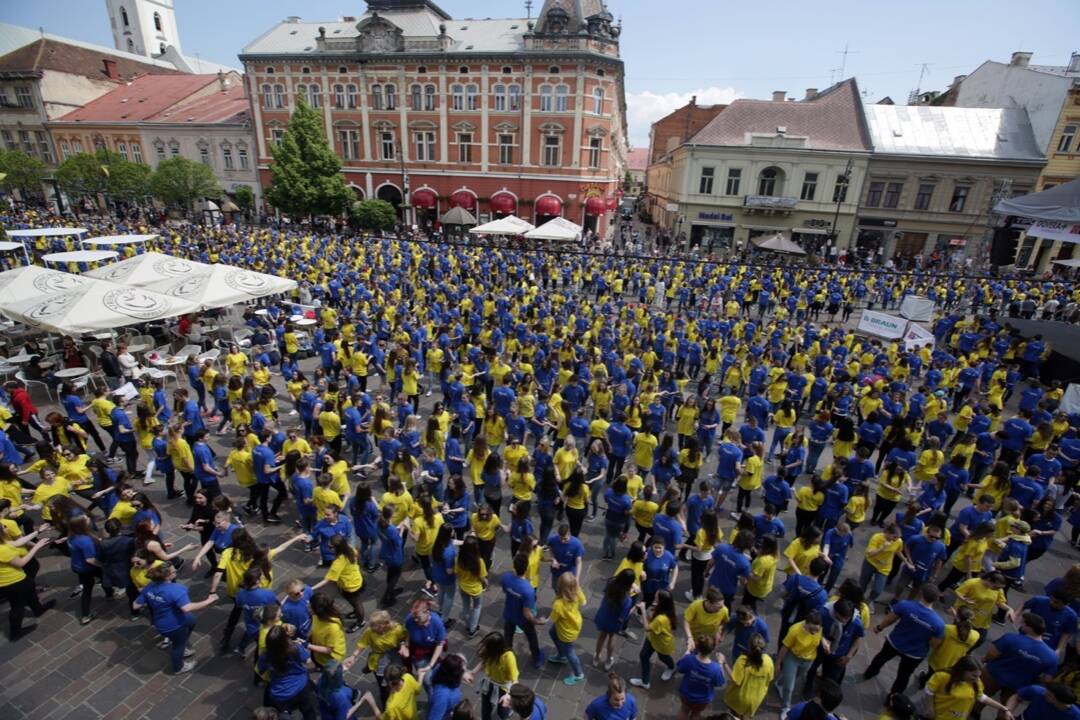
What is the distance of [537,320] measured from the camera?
16.0 meters

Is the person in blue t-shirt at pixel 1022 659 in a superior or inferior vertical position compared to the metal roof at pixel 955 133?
inferior

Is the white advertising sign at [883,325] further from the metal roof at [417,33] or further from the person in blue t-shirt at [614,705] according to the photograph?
the metal roof at [417,33]

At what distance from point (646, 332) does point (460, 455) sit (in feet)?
27.3

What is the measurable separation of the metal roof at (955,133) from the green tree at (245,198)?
1815 inches

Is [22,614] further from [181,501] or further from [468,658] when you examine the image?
[468,658]

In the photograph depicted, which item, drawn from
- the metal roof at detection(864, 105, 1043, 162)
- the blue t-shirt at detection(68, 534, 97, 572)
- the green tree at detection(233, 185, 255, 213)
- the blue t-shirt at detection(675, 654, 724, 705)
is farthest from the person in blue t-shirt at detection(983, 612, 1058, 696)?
the green tree at detection(233, 185, 255, 213)

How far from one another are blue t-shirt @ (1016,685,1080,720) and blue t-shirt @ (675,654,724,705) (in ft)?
8.36

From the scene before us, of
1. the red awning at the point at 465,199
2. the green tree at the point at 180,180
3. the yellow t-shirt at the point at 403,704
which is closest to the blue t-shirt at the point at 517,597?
the yellow t-shirt at the point at 403,704

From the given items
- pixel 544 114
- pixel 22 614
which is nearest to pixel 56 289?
pixel 22 614

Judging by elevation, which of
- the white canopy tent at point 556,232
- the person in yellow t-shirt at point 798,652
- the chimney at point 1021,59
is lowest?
the person in yellow t-shirt at point 798,652

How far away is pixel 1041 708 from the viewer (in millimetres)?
4488

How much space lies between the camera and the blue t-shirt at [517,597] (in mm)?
5461

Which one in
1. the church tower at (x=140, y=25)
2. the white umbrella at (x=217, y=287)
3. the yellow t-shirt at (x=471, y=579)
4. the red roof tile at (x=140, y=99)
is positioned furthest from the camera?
the church tower at (x=140, y=25)

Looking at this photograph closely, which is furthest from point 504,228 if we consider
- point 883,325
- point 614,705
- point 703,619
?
point 614,705
